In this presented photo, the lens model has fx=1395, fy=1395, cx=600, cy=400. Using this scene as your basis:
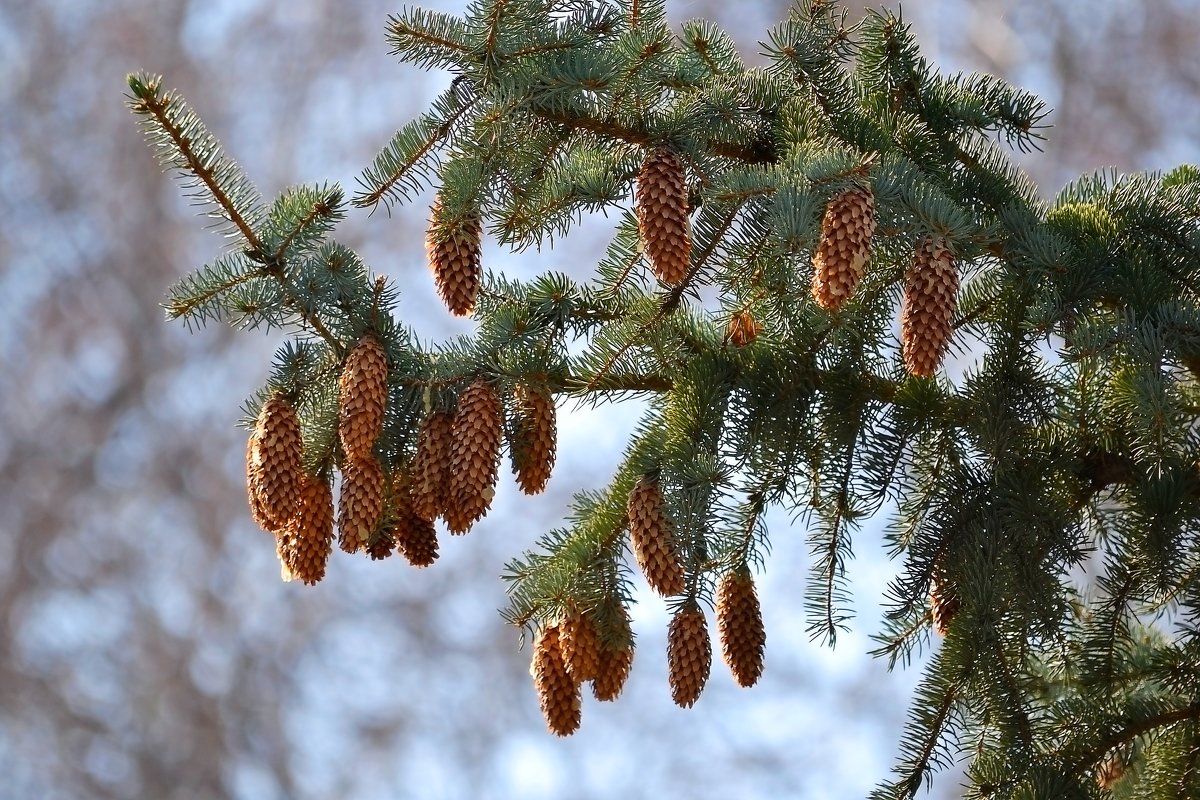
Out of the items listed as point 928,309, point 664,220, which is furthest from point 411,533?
point 928,309

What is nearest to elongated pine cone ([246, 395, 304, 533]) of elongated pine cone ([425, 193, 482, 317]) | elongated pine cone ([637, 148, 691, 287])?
elongated pine cone ([425, 193, 482, 317])

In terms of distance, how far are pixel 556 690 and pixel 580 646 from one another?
39mm

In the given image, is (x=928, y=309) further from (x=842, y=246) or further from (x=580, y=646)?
(x=580, y=646)

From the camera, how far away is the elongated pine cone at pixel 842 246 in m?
0.85

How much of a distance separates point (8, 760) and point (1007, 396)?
18.2 feet

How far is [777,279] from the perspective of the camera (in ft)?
3.40

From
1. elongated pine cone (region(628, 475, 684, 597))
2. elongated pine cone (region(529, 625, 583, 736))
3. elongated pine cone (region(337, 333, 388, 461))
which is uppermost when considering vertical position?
elongated pine cone (region(337, 333, 388, 461))

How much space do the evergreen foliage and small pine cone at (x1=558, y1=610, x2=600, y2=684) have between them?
0.04 feet

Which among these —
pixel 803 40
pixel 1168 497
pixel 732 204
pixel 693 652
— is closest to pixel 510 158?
pixel 732 204

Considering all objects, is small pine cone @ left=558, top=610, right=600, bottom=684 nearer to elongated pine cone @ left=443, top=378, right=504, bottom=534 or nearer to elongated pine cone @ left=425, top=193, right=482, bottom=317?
elongated pine cone @ left=443, top=378, right=504, bottom=534

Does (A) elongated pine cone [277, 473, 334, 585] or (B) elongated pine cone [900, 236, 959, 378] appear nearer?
(B) elongated pine cone [900, 236, 959, 378]

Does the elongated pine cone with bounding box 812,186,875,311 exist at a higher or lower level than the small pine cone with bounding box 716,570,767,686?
higher

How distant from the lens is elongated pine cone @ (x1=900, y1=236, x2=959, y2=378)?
879 mm

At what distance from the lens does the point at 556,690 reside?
3.21ft
